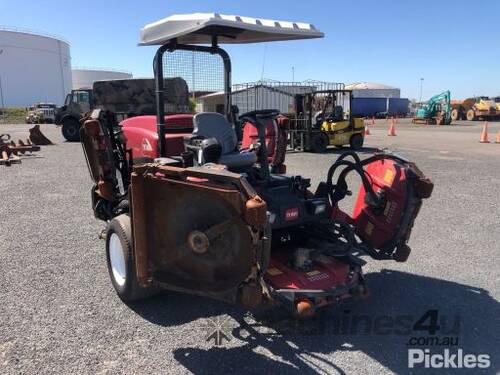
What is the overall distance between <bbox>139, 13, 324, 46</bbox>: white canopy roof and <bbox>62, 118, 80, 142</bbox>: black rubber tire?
1627 centimetres

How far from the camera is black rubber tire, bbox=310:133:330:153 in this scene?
1451 centimetres

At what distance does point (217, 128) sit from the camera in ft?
13.6

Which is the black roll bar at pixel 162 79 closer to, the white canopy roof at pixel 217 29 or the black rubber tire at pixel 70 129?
the white canopy roof at pixel 217 29

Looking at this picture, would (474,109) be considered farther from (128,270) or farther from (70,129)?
(128,270)

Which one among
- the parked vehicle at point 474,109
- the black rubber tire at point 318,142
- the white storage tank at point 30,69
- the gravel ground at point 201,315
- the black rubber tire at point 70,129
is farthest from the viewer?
the white storage tank at point 30,69

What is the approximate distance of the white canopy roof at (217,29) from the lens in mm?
3416

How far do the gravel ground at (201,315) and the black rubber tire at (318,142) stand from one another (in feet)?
28.9

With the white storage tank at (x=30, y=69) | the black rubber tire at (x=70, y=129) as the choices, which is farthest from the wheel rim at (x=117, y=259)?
the white storage tank at (x=30, y=69)

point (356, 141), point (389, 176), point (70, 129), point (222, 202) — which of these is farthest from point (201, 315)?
point (70, 129)

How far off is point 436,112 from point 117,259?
32409 millimetres

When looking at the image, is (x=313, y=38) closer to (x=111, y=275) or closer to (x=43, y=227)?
(x=111, y=275)

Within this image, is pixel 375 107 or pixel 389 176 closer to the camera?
pixel 389 176

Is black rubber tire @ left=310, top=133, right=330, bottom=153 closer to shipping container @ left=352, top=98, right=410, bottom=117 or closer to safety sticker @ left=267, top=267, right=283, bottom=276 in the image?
safety sticker @ left=267, top=267, right=283, bottom=276

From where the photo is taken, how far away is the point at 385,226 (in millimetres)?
3689
